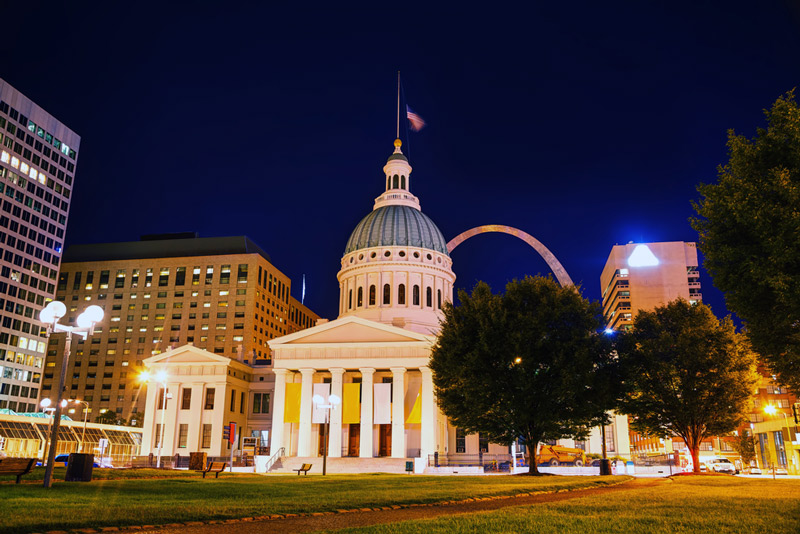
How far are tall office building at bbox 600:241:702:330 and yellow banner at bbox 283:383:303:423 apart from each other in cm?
11819

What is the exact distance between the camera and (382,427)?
7750cm

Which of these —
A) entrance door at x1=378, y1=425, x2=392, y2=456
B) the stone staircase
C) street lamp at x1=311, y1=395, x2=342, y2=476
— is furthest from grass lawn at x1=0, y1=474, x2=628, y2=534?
entrance door at x1=378, y1=425, x2=392, y2=456

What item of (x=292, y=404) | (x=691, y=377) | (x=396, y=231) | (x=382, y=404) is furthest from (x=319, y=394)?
(x=691, y=377)

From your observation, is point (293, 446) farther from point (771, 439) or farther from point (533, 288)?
point (771, 439)

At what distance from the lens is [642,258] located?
176000 mm

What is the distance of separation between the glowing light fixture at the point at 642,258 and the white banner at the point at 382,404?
409ft

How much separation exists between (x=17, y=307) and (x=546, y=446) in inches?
3744

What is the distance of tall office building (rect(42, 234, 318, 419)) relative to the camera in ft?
491

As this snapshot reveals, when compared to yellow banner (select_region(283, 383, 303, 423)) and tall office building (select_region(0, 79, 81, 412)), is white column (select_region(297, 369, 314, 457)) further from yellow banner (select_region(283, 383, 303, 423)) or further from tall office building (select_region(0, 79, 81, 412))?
tall office building (select_region(0, 79, 81, 412))

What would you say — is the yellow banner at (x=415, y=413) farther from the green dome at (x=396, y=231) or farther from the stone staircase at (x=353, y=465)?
the green dome at (x=396, y=231)

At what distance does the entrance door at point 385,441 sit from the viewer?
76.9m

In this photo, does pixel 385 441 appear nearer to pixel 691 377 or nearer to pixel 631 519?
pixel 691 377

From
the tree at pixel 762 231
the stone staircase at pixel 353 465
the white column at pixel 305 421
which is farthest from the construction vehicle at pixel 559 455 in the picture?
the tree at pixel 762 231

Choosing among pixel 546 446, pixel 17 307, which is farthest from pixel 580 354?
pixel 17 307
